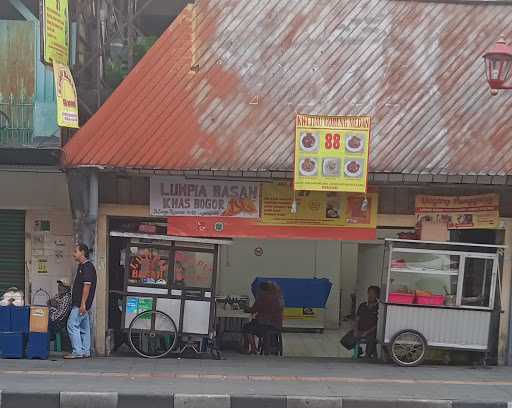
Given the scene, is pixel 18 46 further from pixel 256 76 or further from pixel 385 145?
pixel 385 145

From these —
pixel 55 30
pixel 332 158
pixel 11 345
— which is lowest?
pixel 11 345

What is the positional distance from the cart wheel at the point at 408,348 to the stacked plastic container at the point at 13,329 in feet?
16.7

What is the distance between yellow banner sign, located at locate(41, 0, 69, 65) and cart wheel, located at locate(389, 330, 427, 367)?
5934 mm

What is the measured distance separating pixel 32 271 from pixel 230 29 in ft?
15.6

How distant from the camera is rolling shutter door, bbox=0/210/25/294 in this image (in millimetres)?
9656

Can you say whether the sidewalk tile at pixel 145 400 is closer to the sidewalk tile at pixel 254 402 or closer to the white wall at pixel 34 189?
the sidewalk tile at pixel 254 402

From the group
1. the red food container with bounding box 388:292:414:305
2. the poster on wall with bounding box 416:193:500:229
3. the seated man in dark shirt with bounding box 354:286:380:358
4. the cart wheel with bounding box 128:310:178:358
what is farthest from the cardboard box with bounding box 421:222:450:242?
the cart wheel with bounding box 128:310:178:358

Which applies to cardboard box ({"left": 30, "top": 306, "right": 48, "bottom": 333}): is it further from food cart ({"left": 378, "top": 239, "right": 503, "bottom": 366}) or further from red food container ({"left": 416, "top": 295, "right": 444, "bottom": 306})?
red food container ({"left": 416, "top": 295, "right": 444, "bottom": 306})

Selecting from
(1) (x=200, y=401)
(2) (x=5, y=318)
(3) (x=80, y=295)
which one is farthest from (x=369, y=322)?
(2) (x=5, y=318)

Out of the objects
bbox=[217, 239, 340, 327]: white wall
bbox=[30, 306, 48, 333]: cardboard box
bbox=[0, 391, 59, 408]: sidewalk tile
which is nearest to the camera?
bbox=[0, 391, 59, 408]: sidewalk tile

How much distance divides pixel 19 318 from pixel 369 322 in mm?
5173

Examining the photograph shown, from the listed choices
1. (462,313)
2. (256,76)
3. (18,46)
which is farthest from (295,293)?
(18,46)

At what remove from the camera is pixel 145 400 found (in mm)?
6699

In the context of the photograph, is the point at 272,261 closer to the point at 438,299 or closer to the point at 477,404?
the point at 438,299
